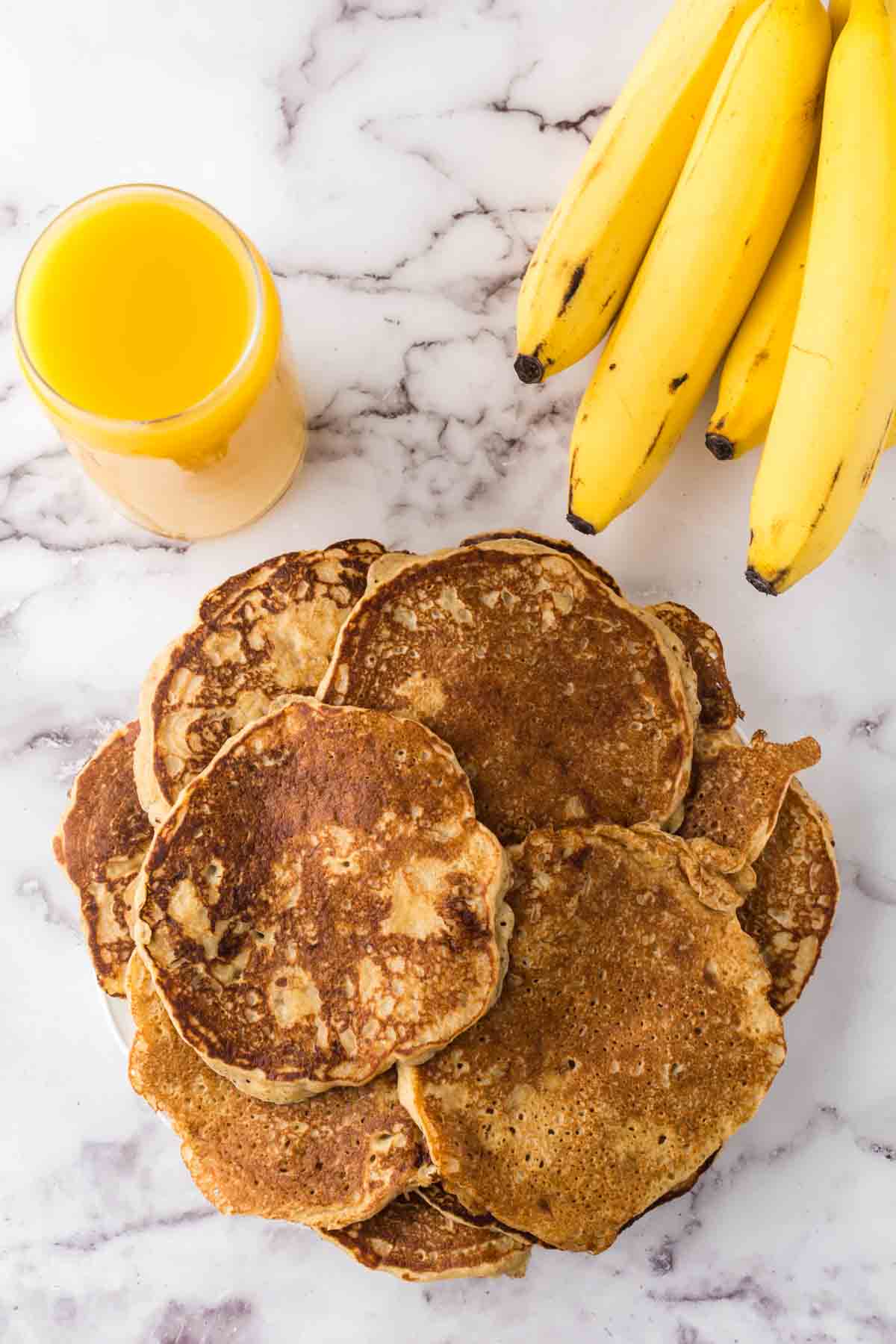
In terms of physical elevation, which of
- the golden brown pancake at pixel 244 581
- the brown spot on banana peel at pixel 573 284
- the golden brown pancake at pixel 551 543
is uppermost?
the brown spot on banana peel at pixel 573 284

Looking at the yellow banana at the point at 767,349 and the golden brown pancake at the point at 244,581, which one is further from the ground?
the yellow banana at the point at 767,349

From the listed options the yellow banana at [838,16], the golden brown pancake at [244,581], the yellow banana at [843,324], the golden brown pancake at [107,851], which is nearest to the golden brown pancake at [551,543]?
the golden brown pancake at [244,581]

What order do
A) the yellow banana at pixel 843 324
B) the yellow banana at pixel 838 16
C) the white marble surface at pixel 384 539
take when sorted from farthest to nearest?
1. the white marble surface at pixel 384 539
2. the yellow banana at pixel 838 16
3. the yellow banana at pixel 843 324

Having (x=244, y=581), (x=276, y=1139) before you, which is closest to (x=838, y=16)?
(x=244, y=581)

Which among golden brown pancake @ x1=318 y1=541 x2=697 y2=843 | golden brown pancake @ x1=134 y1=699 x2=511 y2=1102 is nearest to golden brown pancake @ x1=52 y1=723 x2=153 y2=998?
golden brown pancake @ x1=134 y1=699 x2=511 y2=1102

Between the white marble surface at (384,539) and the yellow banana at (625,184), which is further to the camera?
the white marble surface at (384,539)

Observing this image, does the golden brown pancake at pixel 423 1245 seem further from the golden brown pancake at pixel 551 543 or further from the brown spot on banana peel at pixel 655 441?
the brown spot on banana peel at pixel 655 441

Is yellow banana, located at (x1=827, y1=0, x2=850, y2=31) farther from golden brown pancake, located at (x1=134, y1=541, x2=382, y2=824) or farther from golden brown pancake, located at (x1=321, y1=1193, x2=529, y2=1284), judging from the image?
golden brown pancake, located at (x1=321, y1=1193, x2=529, y2=1284)
